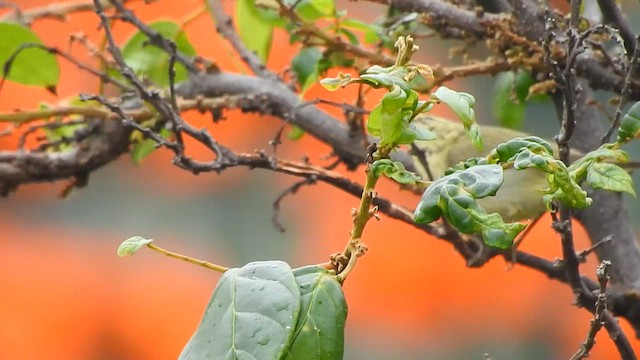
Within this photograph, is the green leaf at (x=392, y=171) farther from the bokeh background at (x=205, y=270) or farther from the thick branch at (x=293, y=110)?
the bokeh background at (x=205, y=270)

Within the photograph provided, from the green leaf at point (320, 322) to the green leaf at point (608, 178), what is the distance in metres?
0.14

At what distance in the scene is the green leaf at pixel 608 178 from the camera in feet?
1.46

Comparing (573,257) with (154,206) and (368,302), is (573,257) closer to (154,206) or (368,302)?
(368,302)

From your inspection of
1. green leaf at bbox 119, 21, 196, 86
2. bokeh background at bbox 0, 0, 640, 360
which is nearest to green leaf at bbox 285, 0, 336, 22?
green leaf at bbox 119, 21, 196, 86

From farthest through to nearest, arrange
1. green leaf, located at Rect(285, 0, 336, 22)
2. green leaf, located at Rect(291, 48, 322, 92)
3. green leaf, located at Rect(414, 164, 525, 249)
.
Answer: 1. green leaf, located at Rect(291, 48, 322, 92)
2. green leaf, located at Rect(285, 0, 336, 22)
3. green leaf, located at Rect(414, 164, 525, 249)

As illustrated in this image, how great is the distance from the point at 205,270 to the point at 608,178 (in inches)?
65.4

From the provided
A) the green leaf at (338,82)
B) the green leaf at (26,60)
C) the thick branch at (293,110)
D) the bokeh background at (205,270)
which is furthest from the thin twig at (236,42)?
the bokeh background at (205,270)

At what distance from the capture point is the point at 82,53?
1.88 meters

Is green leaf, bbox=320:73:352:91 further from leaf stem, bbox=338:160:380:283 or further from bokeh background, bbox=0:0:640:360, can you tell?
bokeh background, bbox=0:0:640:360

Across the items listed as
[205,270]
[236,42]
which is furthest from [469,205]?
[205,270]

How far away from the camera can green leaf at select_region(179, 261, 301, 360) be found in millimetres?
417

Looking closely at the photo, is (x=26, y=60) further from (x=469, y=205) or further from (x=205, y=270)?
(x=205, y=270)

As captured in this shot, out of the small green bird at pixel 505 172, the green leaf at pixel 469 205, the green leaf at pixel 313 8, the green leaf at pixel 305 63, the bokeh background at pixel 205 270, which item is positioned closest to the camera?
the green leaf at pixel 469 205

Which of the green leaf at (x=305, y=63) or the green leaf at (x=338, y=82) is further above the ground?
the green leaf at (x=305, y=63)
